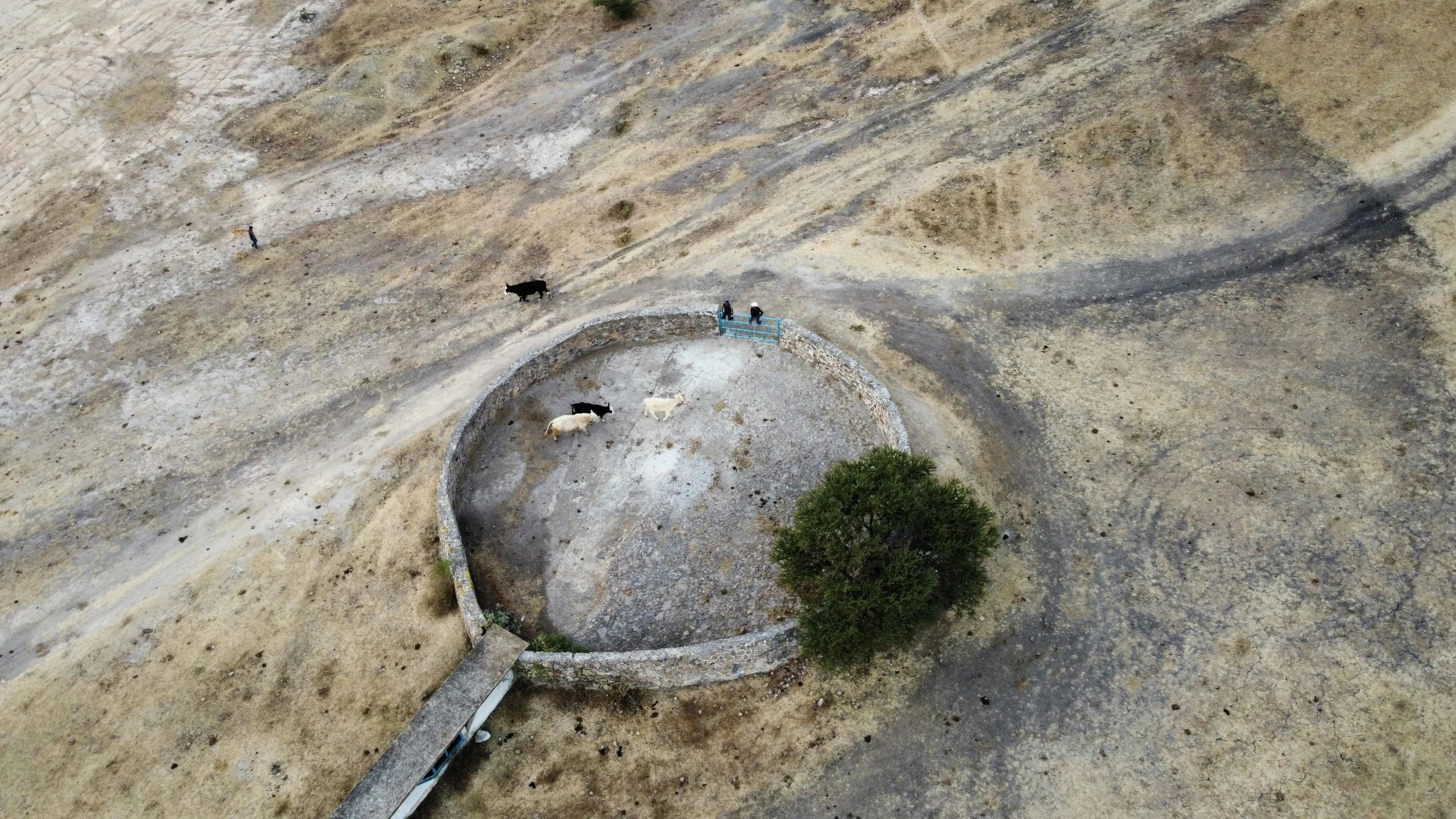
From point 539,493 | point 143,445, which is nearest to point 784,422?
point 539,493

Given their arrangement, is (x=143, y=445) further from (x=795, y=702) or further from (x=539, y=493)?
(x=795, y=702)

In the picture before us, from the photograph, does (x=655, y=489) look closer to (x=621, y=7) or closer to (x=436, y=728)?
(x=436, y=728)

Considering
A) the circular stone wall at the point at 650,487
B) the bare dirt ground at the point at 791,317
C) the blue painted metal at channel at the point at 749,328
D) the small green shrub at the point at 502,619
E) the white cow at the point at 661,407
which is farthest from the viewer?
the blue painted metal at channel at the point at 749,328

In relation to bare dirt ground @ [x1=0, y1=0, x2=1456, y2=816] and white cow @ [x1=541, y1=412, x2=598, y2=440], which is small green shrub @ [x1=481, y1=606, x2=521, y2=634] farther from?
white cow @ [x1=541, y1=412, x2=598, y2=440]

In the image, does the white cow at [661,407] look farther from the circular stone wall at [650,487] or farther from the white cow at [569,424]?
the white cow at [569,424]

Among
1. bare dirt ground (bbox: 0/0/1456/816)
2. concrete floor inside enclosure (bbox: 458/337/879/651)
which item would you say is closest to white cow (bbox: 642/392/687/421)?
concrete floor inside enclosure (bbox: 458/337/879/651)

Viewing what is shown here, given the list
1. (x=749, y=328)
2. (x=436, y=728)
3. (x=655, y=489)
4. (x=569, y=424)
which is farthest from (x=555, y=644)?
(x=749, y=328)

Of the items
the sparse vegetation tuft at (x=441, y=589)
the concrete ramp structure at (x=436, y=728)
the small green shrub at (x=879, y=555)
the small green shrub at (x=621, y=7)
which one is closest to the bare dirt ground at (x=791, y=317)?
the sparse vegetation tuft at (x=441, y=589)
